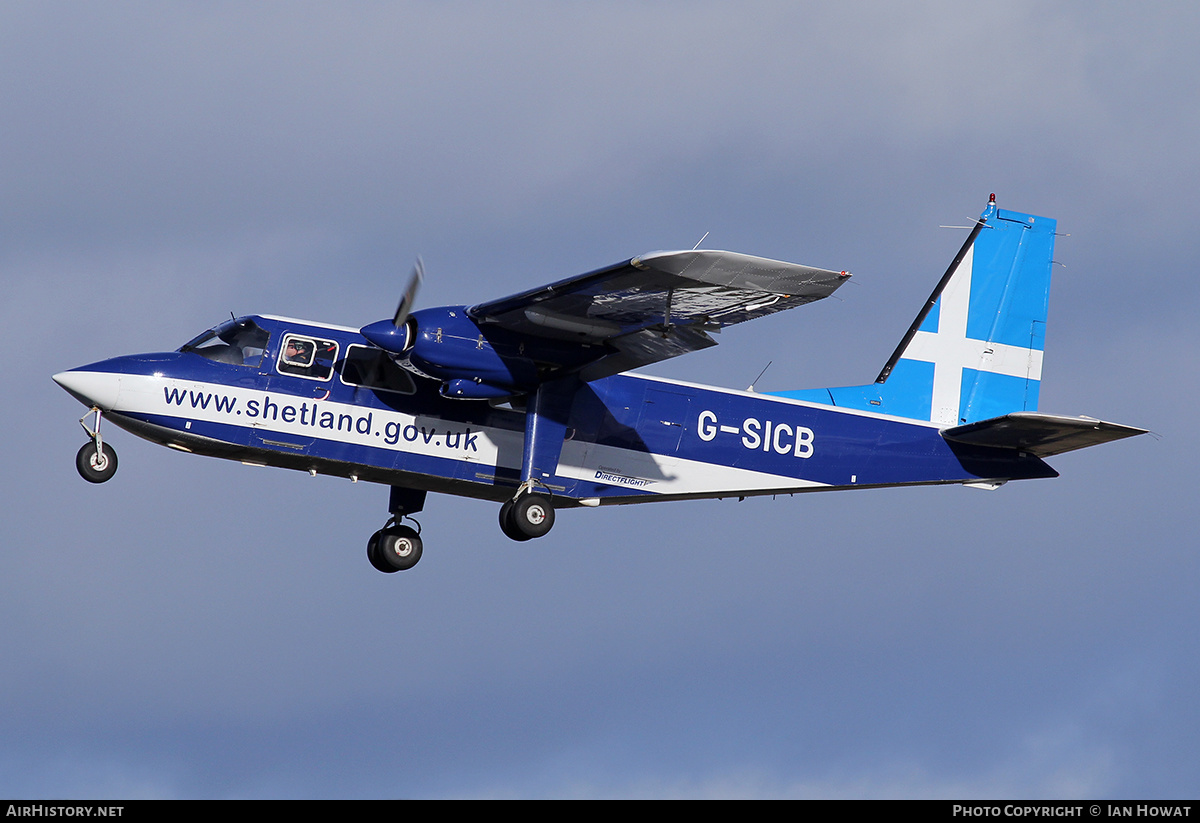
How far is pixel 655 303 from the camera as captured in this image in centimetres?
2014

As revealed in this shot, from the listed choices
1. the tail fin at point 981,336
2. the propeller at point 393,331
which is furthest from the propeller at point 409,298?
the tail fin at point 981,336

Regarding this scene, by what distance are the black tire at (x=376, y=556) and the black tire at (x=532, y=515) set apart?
2950mm

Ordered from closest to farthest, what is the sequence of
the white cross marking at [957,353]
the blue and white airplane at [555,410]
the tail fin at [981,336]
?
1. the blue and white airplane at [555,410]
2. the tail fin at [981,336]
3. the white cross marking at [957,353]

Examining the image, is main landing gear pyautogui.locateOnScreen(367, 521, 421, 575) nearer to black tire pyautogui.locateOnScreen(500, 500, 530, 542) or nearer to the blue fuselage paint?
the blue fuselage paint

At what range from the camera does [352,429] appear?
2123 cm

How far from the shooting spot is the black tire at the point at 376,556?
23266 millimetres

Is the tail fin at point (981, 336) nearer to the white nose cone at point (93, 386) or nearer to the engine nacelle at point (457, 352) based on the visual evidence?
the engine nacelle at point (457, 352)

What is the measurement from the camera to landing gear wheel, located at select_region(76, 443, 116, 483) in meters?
20.3

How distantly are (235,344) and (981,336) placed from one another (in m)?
11.6
